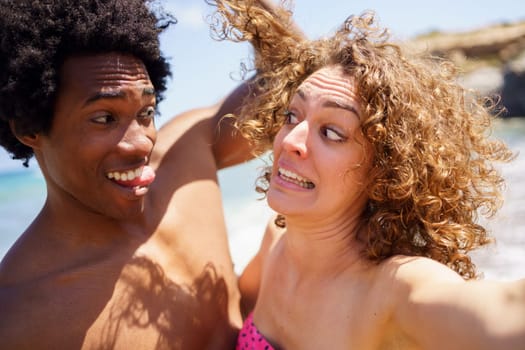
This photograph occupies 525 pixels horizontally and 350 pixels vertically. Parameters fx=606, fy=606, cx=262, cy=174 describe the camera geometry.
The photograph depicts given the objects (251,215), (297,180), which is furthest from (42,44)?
(251,215)

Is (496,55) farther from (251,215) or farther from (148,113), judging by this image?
(148,113)

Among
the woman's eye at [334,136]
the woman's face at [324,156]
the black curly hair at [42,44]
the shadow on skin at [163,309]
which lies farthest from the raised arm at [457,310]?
the black curly hair at [42,44]

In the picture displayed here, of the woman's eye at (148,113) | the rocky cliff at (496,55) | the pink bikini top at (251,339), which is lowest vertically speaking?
the rocky cliff at (496,55)

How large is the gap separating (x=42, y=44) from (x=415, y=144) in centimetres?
164

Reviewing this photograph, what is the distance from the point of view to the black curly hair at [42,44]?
8.48 ft

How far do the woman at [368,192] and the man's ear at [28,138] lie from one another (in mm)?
1086

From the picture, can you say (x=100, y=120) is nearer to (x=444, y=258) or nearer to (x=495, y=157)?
(x=444, y=258)

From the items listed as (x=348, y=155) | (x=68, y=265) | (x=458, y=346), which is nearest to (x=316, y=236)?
(x=348, y=155)

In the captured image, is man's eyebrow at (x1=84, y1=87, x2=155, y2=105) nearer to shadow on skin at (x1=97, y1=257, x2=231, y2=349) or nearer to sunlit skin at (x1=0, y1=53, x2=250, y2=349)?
sunlit skin at (x1=0, y1=53, x2=250, y2=349)

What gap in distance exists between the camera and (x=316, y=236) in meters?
2.63

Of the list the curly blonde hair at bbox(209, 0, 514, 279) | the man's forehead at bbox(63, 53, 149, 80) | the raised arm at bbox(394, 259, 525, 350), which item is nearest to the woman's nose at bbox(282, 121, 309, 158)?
the curly blonde hair at bbox(209, 0, 514, 279)

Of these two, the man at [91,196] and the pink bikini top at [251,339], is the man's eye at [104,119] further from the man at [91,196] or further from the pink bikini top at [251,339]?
the pink bikini top at [251,339]

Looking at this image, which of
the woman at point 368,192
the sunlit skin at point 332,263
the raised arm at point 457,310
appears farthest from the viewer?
the woman at point 368,192

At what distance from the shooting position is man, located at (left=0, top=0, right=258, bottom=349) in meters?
2.57
